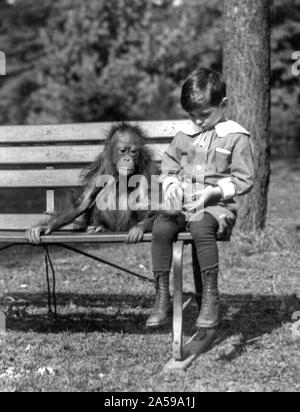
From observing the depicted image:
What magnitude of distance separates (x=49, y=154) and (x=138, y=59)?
11314 millimetres

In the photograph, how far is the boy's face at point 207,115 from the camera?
393 centimetres

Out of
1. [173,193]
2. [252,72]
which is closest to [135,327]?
[173,193]

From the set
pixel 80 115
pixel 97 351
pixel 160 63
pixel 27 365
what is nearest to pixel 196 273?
pixel 97 351

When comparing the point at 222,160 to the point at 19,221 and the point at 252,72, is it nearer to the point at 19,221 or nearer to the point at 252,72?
the point at 19,221

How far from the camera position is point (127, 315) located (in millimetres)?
4855

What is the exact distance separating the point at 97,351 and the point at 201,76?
1.51 meters

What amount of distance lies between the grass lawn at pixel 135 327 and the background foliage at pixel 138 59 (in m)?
8.50

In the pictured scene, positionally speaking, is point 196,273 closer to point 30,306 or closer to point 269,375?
point 269,375

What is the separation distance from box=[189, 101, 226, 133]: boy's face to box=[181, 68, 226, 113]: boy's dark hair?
0.08 feet

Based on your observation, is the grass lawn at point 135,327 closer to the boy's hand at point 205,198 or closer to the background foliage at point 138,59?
the boy's hand at point 205,198

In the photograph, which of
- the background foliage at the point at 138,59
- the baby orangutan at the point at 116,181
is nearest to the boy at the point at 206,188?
the baby orangutan at the point at 116,181

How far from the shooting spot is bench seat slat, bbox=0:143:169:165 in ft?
16.1

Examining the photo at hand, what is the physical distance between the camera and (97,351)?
411cm

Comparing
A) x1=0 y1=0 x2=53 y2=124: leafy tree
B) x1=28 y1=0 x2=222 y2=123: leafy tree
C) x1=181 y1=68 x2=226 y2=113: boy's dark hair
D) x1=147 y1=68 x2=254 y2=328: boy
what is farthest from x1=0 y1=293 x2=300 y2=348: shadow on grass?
x1=0 y1=0 x2=53 y2=124: leafy tree
